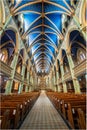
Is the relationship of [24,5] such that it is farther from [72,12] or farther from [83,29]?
[83,29]

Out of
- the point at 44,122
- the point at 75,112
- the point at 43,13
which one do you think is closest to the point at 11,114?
the point at 44,122

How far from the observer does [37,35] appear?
78.5 ft

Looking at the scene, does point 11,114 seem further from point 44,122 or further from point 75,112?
point 75,112

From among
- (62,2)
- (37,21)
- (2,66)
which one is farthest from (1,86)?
(62,2)

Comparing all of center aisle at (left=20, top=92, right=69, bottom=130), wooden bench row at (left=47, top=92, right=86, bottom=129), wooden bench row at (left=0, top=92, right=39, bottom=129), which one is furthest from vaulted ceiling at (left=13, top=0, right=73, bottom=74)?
center aisle at (left=20, top=92, right=69, bottom=130)

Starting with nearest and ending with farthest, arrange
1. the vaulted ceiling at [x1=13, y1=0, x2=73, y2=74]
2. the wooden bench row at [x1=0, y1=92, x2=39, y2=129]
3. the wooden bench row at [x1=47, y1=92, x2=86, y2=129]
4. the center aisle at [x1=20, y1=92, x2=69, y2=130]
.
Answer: the wooden bench row at [x1=0, y1=92, x2=39, y2=129] → the wooden bench row at [x1=47, y1=92, x2=86, y2=129] → the center aisle at [x1=20, y1=92, x2=69, y2=130] → the vaulted ceiling at [x1=13, y1=0, x2=73, y2=74]

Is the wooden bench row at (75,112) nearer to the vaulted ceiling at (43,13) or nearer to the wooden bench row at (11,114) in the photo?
the wooden bench row at (11,114)

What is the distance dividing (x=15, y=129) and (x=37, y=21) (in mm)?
18919

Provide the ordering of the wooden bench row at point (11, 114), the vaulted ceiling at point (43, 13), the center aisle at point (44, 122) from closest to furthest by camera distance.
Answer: the wooden bench row at point (11, 114) → the center aisle at point (44, 122) → the vaulted ceiling at point (43, 13)

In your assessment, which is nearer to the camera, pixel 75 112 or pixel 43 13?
pixel 75 112

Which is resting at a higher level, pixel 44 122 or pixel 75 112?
pixel 75 112

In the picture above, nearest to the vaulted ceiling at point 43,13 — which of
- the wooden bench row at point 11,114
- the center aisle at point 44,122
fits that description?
the wooden bench row at point 11,114

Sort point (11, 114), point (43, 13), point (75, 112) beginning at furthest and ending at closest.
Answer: point (43, 13) < point (75, 112) < point (11, 114)

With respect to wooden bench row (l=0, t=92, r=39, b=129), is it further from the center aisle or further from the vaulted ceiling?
the vaulted ceiling
